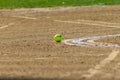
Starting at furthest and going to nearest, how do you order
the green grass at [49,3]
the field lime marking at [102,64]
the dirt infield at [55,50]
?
the green grass at [49,3]
the dirt infield at [55,50]
the field lime marking at [102,64]

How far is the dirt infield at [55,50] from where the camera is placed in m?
10.0

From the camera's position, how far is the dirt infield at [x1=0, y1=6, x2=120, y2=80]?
10.0 m

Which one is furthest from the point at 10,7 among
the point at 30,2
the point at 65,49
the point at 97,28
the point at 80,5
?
the point at 65,49

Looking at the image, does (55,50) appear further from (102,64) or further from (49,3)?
(49,3)

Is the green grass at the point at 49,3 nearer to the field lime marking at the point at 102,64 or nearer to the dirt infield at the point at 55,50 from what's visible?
the dirt infield at the point at 55,50


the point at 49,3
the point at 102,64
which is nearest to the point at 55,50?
the point at 102,64

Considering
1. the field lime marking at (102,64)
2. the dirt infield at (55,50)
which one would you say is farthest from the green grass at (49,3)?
the field lime marking at (102,64)

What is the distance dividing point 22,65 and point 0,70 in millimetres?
626

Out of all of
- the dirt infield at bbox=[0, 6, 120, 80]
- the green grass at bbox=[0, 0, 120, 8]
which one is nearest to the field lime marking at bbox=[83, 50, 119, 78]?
the dirt infield at bbox=[0, 6, 120, 80]

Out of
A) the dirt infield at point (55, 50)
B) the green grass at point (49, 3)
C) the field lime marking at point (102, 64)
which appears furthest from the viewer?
the green grass at point (49, 3)

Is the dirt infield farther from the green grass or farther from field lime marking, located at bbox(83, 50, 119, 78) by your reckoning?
the green grass

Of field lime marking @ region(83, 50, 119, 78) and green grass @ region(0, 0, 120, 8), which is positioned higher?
field lime marking @ region(83, 50, 119, 78)

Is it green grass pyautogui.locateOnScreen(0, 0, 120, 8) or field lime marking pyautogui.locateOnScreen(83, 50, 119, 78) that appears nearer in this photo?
field lime marking pyautogui.locateOnScreen(83, 50, 119, 78)

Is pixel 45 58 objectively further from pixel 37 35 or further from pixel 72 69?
pixel 37 35
